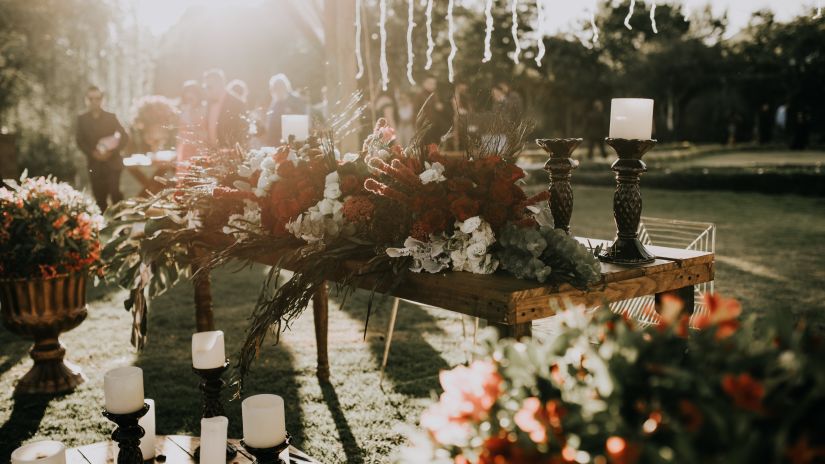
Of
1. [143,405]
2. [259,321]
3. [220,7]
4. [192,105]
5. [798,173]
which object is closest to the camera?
[143,405]

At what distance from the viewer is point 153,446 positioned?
2469mm

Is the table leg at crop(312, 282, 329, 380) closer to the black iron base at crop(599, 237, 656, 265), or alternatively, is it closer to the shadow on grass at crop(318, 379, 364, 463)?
the shadow on grass at crop(318, 379, 364, 463)

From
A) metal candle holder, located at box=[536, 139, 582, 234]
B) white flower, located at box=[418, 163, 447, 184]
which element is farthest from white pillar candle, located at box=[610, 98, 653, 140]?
white flower, located at box=[418, 163, 447, 184]

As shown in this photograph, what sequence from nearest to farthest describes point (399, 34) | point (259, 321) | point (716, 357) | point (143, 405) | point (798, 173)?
1. point (716, 357)
2. point (143, 405)
3. point (259, 321)
4. point (798, 173)
5. point (399, 34)

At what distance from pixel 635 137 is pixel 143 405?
182 cm

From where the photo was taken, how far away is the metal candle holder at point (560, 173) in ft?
8.43

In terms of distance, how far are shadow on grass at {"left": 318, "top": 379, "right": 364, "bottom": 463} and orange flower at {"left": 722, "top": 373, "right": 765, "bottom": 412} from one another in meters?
2.35

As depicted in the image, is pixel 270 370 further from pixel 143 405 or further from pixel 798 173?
pixel 798 173

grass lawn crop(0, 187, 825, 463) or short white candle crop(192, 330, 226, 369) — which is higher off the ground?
short white candle crop(192, 330, 226, 369)

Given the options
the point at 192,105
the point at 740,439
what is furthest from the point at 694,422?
the point at 192,105

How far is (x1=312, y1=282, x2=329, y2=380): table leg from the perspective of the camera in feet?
12.2

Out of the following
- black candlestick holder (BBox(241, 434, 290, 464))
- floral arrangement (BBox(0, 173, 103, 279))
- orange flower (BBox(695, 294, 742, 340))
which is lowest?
black candlestick holder (BBox(241, 434, 290, 464))

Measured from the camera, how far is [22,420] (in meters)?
3.40

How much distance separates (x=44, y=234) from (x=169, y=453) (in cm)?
176
